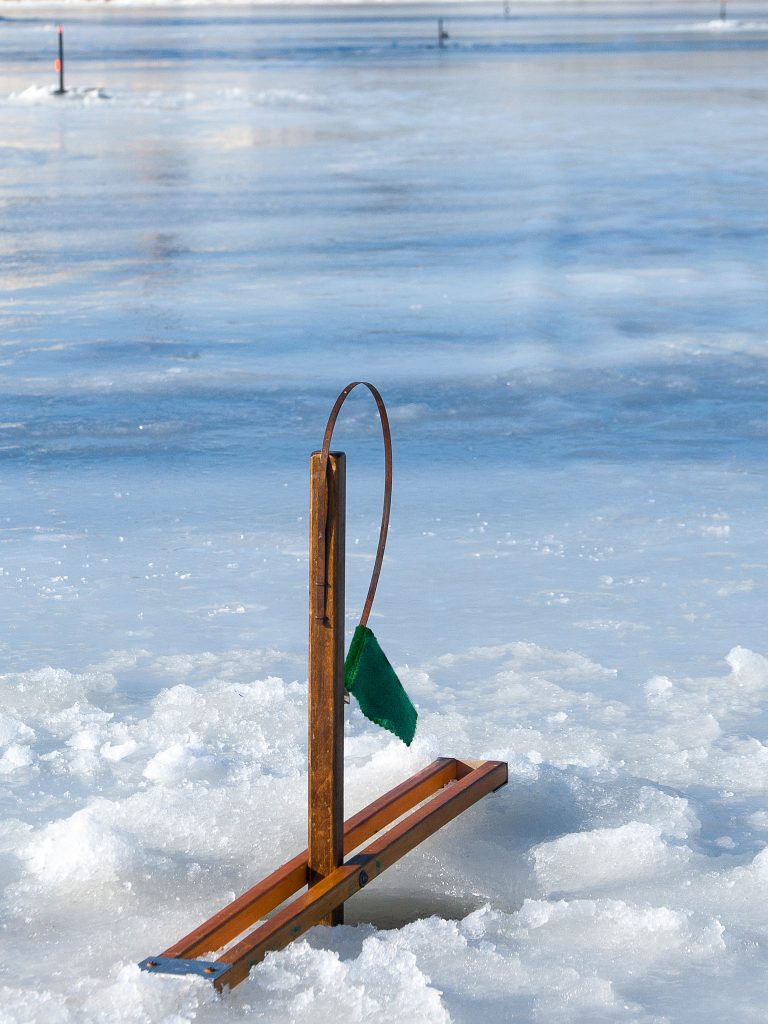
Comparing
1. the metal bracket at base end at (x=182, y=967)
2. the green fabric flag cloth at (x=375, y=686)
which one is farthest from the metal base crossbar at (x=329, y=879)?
the green fabric flag cloth at (x=375, y=686)

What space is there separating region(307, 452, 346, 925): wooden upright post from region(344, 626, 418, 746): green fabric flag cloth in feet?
0.35

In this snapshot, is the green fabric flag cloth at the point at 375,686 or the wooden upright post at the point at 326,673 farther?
the green fabric flag cloth at the point at 375,686

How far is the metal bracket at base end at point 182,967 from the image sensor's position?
7.13ft

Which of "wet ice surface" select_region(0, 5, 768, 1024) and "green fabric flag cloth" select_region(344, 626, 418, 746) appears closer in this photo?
"wet ice surface" select_region(0, 5, 768, 1024)

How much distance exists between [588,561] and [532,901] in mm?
1826

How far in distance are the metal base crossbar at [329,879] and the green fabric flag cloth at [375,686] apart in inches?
7.0

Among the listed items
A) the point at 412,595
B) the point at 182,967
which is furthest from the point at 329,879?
the point at 412,595

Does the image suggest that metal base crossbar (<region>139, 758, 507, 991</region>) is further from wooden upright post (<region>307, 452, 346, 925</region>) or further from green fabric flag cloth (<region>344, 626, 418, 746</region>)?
green fabric flag cloth (<region>344, 626, 418, 746</region>)

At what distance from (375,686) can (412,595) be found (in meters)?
1.42

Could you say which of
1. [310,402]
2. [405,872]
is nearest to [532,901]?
[405,872]

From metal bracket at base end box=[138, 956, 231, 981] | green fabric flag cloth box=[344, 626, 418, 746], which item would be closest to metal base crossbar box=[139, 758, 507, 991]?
metal bracket at base end box=[138, 956, 231, 981]

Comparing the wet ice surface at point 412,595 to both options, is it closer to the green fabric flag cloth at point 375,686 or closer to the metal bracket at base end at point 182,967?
the metal bracket at base end at point 182,967

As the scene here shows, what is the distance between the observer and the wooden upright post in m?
2.32

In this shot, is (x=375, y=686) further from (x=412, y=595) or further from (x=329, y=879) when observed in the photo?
(x=412, y=595)
